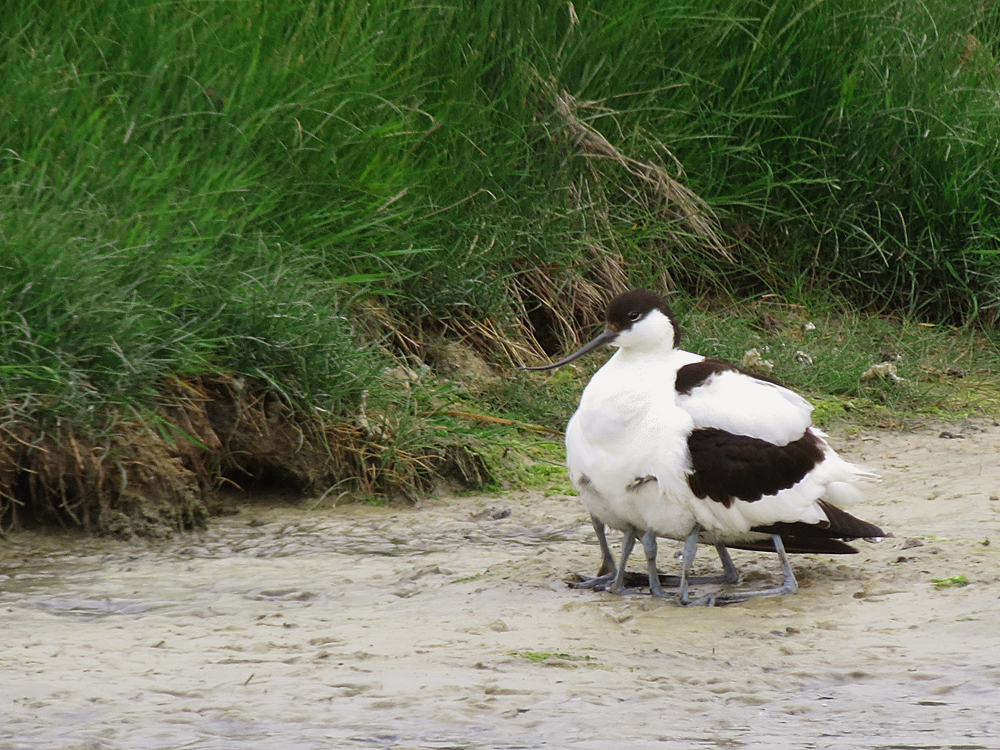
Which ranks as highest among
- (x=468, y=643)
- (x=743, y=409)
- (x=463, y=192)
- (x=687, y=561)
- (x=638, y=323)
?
(x=463, y=192)

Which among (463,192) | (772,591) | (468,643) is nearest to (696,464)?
Answer: (772,591)

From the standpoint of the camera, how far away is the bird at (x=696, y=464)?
3.52 metres

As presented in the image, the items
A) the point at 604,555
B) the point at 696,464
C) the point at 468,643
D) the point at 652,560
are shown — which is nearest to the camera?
the point at 468,643

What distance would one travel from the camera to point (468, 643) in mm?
3250

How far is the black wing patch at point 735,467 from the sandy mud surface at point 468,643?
0.98ft

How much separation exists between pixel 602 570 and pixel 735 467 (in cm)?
51

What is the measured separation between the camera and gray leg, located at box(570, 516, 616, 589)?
3.74m

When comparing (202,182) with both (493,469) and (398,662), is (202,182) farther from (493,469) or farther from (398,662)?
(398,662)

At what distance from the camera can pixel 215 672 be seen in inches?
119

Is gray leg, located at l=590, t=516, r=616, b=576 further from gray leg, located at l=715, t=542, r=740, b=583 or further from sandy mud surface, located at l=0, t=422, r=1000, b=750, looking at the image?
gray leg, located at l=715, t=542, r=740, b=583

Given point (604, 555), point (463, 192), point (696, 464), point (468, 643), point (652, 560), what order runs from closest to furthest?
1. point (468, 643)
2. point (696, 464)
3. point (652, 560)
4. point (604, 555)
5. point (463, 192)

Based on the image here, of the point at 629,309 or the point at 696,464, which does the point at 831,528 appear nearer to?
the point at 696,464

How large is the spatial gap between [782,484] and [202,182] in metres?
2.32

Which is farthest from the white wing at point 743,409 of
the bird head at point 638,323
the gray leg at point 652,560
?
the gray leg at point 652,560
